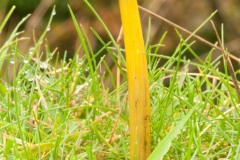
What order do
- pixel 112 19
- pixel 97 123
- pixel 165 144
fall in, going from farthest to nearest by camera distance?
1. pixel 112 19
2. pixel 97 123
3. pixel 165 144

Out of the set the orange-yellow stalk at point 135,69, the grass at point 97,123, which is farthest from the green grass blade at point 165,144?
the orange-yellow stalk at point 135,69

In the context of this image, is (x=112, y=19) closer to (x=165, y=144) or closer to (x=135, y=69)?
(x=135, y=69)

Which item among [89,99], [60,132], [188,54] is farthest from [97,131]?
[188,54]

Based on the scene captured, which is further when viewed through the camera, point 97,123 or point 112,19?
point 112,19

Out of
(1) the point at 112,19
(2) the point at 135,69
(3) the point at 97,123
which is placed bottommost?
(1) the point at 112,19

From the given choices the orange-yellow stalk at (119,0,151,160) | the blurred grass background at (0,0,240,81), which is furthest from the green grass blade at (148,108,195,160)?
the blurred grass background at (0,0,240,81)

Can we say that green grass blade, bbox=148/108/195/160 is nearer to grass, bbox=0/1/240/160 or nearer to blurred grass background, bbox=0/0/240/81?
grass, bbox=0/1/240/160

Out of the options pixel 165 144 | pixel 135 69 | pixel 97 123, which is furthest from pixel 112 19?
pixel 165 144
